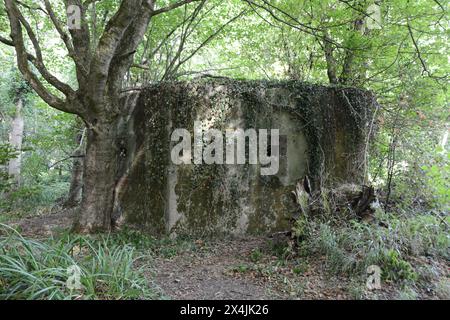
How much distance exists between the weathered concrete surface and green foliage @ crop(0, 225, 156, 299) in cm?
248

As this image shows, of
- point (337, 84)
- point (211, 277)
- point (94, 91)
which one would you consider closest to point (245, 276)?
point (211, 277)

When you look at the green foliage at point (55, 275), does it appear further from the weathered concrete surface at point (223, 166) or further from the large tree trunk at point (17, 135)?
the large tree trunk at point (17, 135)

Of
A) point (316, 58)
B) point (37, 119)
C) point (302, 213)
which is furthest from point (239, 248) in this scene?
point (37, 119)

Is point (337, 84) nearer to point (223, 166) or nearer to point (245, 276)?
point (223, 166)

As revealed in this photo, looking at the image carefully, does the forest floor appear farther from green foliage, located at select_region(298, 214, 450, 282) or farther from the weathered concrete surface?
the weathered concrete surface

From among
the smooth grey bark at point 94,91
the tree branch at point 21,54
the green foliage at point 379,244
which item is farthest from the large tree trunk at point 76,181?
the green foliage at point 379,244

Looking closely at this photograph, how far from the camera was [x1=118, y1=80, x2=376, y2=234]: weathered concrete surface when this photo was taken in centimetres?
577

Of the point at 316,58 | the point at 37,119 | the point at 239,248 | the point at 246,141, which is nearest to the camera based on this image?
the point at 239,248

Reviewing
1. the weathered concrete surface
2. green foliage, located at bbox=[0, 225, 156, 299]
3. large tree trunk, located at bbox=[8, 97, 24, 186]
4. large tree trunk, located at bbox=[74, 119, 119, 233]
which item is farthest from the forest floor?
→ large tree trunk, located at bbox=[8, 97, 24, 186]

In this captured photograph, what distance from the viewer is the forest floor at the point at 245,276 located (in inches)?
137

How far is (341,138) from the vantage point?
6.45 m

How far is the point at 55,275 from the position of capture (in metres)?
2.82
